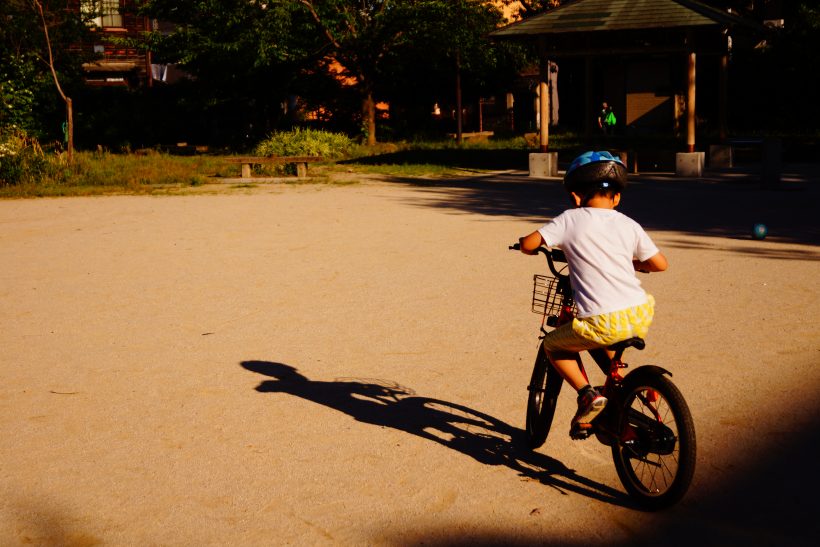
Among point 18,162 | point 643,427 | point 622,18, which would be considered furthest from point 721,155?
point 643,427

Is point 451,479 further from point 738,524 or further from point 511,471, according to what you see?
point 738,524

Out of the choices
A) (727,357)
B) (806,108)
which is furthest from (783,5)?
(727,357)

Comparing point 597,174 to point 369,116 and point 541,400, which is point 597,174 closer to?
point 541,400

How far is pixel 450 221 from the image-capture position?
48.4 ft

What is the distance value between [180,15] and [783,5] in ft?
74.5

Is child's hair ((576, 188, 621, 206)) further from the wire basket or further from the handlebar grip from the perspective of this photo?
the wire basket

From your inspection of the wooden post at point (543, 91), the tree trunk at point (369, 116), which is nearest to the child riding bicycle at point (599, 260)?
the wooden post at point (543, 91)

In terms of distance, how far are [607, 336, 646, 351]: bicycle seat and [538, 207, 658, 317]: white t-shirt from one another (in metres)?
0.14

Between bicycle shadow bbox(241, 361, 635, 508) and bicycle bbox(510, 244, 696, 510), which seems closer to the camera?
bicycle bbox(510, 244, 696, 510)

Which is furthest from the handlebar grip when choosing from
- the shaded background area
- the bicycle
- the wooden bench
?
the wooden bench

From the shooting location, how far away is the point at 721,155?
78.4 feet

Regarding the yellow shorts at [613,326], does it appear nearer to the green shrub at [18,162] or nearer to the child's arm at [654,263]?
the child's arm at [654,263]

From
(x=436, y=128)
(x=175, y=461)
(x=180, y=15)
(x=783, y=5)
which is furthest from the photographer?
(x=436, y=128)

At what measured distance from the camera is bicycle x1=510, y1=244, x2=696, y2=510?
3.99 metres
